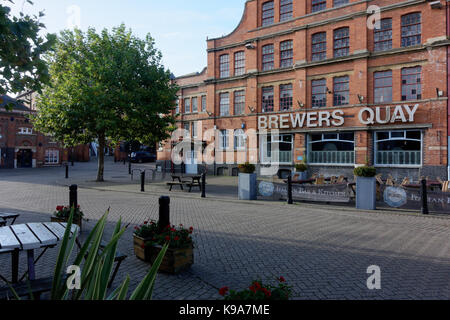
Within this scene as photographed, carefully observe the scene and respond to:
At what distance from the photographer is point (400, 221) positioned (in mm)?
9133

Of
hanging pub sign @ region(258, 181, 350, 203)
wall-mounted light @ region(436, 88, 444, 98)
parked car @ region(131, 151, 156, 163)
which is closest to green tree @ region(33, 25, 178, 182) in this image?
hanging pub sign @ region(258, 181, 350, 203)

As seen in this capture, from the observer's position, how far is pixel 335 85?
2234cm

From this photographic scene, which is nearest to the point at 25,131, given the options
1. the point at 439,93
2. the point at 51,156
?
the point at 51,156

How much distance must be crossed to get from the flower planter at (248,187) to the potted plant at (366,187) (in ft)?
14.1

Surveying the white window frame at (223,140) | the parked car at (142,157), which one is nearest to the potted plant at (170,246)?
the white window frame at (223,140)

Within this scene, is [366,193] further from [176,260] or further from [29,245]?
[29,245]

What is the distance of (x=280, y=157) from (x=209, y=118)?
8539mm

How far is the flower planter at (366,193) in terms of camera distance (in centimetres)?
1095

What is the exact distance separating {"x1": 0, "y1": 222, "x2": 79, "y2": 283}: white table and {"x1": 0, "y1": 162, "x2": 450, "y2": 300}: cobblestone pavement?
1.04 meters

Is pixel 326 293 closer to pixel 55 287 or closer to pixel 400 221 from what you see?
pixel 55 287

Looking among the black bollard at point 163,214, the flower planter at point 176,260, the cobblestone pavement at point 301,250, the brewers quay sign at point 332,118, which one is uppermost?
the brewers quay sign at point 332,118

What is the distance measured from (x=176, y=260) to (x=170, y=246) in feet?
0.82

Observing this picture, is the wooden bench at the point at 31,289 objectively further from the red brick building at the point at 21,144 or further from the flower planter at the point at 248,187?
the red brick building at the point at 21,144

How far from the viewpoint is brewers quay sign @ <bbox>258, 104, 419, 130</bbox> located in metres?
19.4
